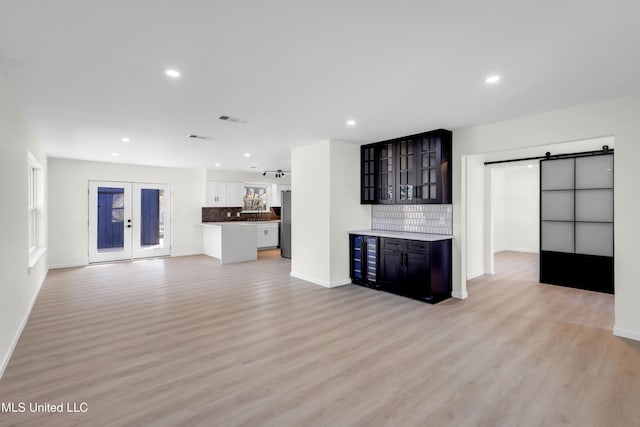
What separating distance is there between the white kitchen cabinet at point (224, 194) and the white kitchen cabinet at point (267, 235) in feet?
3.43

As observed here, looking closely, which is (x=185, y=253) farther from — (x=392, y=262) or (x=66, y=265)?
(x=392, y=262)

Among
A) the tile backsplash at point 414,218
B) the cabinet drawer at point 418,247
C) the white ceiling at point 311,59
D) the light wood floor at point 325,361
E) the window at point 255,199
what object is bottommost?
the light wood floor at point 325,361

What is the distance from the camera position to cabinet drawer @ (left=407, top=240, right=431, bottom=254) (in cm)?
446

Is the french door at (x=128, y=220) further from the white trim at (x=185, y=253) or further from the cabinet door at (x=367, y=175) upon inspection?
the cabinet door at (x=367, y=175)

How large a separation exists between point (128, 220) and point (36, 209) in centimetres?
287

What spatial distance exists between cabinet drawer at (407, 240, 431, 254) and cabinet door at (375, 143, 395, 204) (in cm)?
95

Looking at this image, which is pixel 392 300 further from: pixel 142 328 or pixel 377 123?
pixel 142 328

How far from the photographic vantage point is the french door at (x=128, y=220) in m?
7.68

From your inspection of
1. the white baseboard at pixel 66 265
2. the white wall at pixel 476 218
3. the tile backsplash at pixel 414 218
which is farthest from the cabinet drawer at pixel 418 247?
the white baseboard at pixel 66 265

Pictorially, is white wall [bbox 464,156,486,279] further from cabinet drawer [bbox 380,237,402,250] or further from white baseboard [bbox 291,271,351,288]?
white baseboard [bbox 291,271,351,288]

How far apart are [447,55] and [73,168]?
27.3ft

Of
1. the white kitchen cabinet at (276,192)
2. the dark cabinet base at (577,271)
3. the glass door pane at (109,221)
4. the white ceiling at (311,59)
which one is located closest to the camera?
the white ceiling at (311,59)

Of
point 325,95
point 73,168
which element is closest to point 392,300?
point 325,95

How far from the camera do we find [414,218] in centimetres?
545
